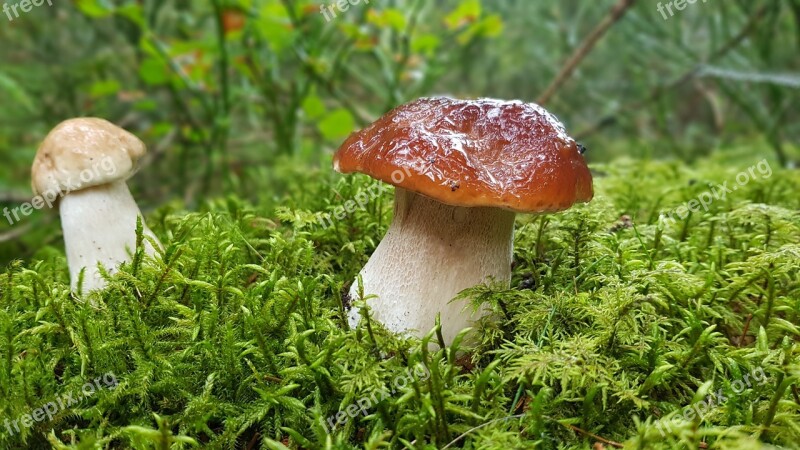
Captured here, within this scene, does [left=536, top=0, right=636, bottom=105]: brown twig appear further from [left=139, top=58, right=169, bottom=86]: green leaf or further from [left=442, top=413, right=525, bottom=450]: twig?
[left=442, top=413, right=525, bottom=450]: twig

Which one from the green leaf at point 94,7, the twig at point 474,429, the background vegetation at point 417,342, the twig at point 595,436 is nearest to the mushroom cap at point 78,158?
the background vegetation at point 417,342

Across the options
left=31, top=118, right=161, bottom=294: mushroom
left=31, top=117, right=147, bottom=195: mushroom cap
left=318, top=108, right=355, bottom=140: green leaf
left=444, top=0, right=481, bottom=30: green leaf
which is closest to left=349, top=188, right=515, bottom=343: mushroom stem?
left=31, top=118, right=161, bottom=294: mushroom

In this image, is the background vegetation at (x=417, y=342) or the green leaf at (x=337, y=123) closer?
the background vegetation at (x=417, y=342)

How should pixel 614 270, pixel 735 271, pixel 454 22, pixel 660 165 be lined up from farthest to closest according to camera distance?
pixel 454 22 < pixel 660 165 < pixel 735 271 < pixel 614 270

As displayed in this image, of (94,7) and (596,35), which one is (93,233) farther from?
(596,35)

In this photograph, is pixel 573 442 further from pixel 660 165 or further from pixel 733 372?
pixel 660 165

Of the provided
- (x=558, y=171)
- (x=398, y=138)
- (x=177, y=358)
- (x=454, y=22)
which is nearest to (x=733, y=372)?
(x=558, y=171)

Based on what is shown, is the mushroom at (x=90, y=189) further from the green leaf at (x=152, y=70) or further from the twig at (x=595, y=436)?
the green leaf at (x=152, y=70)
